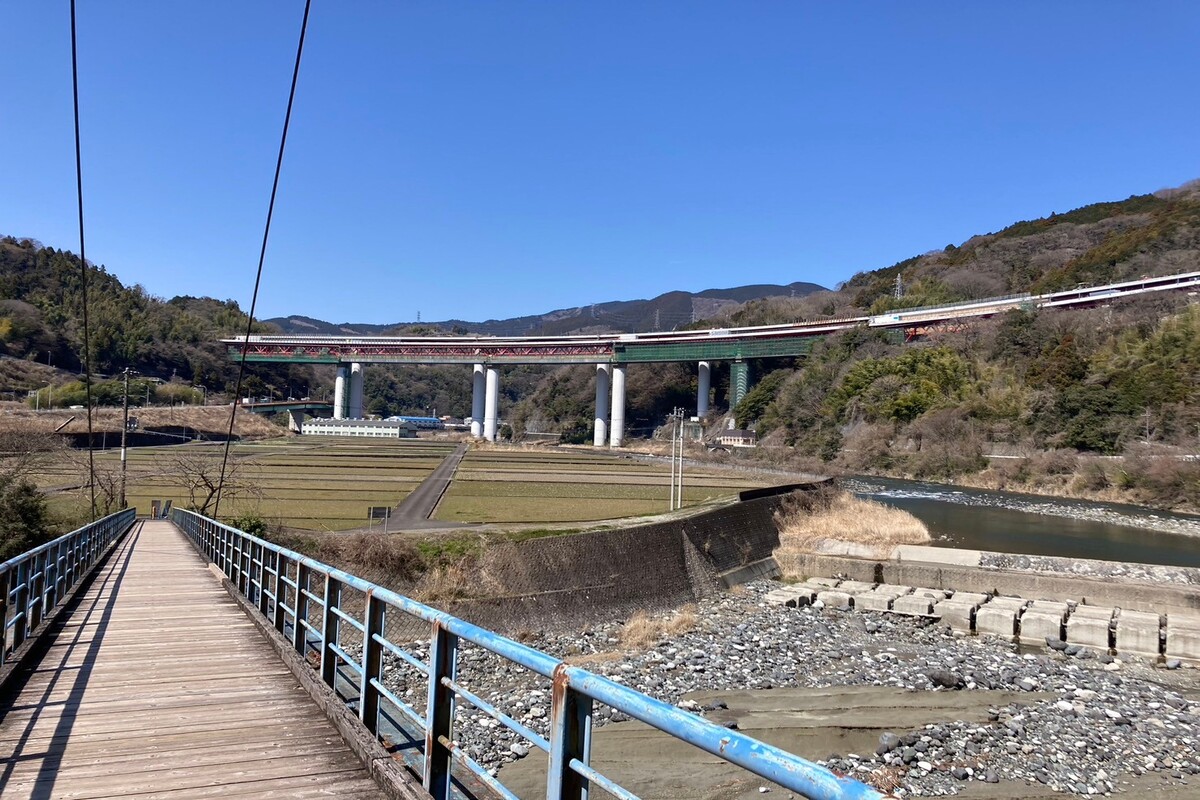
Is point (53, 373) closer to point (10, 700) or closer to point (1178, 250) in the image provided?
point (10, 700)

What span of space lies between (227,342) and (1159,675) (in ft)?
573

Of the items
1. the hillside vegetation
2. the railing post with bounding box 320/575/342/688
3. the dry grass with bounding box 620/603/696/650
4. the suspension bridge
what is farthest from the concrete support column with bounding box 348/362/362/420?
the railing post with bounding box 320/575/342/688

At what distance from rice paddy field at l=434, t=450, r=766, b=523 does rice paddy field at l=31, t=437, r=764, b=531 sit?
0.23ft

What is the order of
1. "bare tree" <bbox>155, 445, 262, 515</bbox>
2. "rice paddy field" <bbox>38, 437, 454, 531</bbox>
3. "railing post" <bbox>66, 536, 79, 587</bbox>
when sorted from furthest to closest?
"rice paddy field" <bbox>38, 437, 454, 531</bbox>, "bare tree" <bbox>155, 445, 262, 515</bbox>, "railing post" <bbox>66, 536, 79, 587</bbox>

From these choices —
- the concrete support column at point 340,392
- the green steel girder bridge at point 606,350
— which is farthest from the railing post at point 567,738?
the concrete support column at point 340,392

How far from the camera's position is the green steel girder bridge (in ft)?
363

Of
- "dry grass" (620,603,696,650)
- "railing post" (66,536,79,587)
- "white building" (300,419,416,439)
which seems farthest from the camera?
"white building" (300,419,416,439)

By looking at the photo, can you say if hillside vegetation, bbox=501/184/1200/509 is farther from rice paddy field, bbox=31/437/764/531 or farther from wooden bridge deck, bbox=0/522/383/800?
wooden bridge deck, bbox=0/522/383/800

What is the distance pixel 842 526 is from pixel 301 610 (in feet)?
111

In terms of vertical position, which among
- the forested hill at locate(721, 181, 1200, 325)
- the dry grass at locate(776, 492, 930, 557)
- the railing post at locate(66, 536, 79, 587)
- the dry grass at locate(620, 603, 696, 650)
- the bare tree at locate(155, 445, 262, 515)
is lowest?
the dry grass at locate(620, 603, 696, 650)

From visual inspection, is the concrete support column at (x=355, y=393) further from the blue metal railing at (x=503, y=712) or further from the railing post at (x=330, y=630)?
the blue metal railing at (x=503, y=712)

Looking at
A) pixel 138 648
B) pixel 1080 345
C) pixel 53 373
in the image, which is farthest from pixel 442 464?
pixel 53 373

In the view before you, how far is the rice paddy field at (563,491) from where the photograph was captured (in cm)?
3822

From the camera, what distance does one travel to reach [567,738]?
2779 mm
